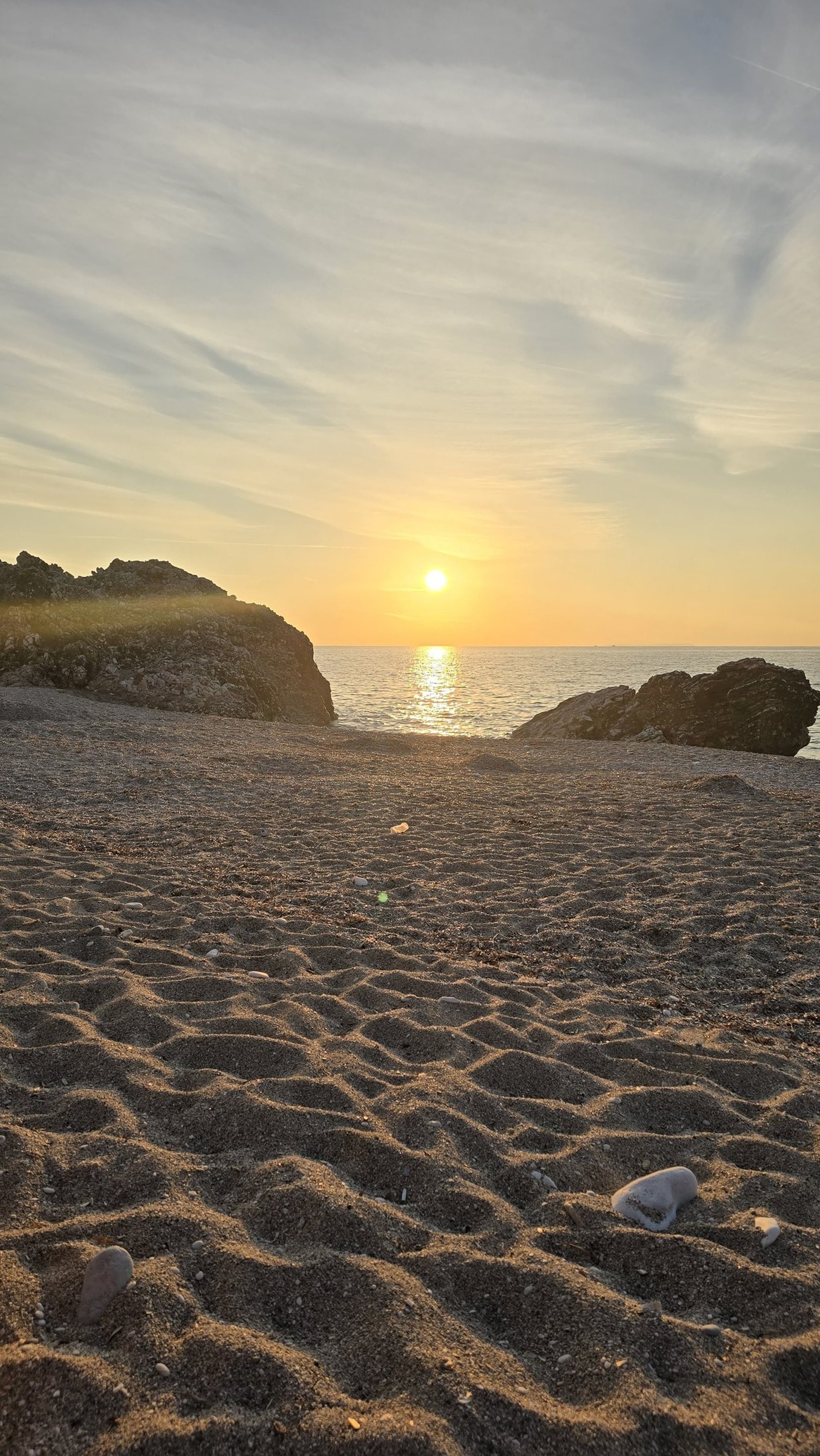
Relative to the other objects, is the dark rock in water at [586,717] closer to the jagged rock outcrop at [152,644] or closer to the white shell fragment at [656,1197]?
the jagged rock outcrop at [152,644]

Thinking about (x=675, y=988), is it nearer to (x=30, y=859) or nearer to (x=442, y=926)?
(x=442, y=926)

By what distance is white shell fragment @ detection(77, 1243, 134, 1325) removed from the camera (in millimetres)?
2098

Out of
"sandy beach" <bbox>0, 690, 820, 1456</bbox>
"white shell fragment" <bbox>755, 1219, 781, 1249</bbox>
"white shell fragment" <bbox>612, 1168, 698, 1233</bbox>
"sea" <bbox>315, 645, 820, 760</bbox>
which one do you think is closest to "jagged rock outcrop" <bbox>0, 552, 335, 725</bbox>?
"sea" <bbox>315, 645, 820, 760</bbox>

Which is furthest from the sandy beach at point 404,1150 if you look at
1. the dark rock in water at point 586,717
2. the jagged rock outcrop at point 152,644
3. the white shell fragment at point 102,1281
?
the dark rock in water at point 586,717

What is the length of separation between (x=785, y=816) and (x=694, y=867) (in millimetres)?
3261

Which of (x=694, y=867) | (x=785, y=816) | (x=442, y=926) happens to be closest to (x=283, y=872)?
(x=442, y=926)

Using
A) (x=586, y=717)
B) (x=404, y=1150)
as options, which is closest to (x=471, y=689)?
(x=586, y=717)

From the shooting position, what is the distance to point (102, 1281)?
2.18 metres

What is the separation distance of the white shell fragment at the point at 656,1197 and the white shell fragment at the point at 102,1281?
170cm

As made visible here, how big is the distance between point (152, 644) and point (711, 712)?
1896 centimetres

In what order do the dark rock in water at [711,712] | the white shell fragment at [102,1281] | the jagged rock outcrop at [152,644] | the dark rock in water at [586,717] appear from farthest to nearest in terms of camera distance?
the dark rock in water at [586,717] → the jagged rock outcrop at [152,644] → the dark rock in water at [711,712] → the white shell fragment at [102,1281]

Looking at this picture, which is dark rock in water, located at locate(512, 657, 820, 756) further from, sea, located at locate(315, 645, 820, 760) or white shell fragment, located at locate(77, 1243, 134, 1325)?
white shell fragment, located at locate(77, 1243, 134, 1325)

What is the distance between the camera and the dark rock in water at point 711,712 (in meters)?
23.9

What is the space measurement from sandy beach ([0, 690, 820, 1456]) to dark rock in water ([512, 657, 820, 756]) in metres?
18.2
